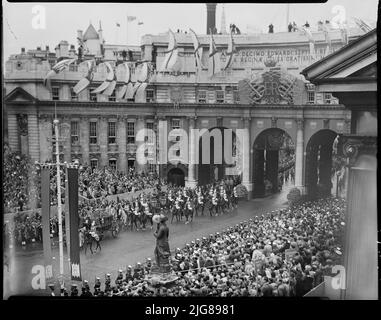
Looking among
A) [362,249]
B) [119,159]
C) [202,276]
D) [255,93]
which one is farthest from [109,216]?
[362,249]

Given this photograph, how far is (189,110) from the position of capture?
9.57m

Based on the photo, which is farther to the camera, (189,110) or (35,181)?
A: (189,110)

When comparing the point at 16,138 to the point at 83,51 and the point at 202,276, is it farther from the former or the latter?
the point at 202,276

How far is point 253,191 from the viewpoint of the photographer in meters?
9.68

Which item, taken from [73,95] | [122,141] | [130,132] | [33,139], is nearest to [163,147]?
[130,132]

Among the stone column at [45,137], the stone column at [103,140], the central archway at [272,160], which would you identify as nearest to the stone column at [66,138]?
the stone column at [45,137]

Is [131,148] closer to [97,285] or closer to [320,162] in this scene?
[97,285]

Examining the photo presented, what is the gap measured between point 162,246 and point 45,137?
266 cm

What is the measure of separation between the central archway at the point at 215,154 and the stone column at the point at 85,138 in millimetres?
1948

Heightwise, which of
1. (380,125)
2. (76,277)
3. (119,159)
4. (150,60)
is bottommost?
(76,277)

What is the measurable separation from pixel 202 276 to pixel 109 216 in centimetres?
188

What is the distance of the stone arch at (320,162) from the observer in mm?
9172

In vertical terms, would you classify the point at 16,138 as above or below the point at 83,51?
below

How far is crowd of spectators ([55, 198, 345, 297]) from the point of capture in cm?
859
